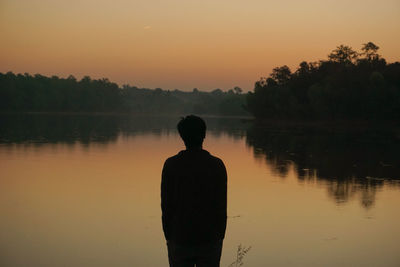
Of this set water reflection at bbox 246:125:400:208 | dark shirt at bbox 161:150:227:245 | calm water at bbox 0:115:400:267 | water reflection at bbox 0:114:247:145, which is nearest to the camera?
dark shirt at bbox 161:150:227:245

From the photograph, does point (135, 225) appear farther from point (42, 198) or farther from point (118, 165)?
point (118, 165)

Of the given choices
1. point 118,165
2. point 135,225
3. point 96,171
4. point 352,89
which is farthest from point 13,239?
point 352,89

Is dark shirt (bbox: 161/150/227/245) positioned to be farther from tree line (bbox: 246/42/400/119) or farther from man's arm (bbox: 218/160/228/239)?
tree line (bbox: 246/42/400/119)

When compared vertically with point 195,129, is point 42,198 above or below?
below

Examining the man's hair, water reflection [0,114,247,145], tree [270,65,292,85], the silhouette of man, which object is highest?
tree [270,65,292,85]

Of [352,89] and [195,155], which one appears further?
[352,89]

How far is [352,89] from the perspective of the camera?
279 feet

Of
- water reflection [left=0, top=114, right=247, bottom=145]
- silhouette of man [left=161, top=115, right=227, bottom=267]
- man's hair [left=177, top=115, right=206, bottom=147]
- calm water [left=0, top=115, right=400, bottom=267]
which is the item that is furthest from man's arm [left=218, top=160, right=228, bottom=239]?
water reflection [left=0, top=114, right=247, bottom=145]

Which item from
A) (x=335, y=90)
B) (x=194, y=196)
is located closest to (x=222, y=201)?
(x=194, y=196)

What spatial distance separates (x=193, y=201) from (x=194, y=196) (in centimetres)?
4

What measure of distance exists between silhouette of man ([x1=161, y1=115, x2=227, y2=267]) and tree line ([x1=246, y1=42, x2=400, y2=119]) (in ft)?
256

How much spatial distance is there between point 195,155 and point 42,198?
11.4m

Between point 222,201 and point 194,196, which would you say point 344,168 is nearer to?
point 222,201

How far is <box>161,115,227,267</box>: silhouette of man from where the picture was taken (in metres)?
4.24
